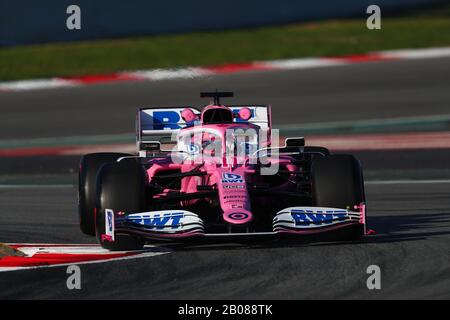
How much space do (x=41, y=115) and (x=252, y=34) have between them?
6.14m

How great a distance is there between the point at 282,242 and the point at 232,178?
0.68 m

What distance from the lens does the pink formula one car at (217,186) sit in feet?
30.6

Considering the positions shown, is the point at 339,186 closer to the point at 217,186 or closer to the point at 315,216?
the point at 315,216

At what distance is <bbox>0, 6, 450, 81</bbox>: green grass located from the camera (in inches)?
867

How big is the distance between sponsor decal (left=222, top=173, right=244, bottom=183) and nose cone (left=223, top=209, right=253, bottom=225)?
0.45m

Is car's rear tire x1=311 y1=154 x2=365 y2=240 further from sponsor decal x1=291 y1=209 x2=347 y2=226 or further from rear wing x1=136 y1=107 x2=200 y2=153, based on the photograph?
rear wing x1=136 y1=107 x2=200 y2=153

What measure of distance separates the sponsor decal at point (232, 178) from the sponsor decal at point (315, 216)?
0.65 meters

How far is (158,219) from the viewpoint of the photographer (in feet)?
30.3

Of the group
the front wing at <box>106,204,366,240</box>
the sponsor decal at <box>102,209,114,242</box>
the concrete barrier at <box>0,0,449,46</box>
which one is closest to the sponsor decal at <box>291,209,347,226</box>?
the front wing at <box>106,204,366,240</box>

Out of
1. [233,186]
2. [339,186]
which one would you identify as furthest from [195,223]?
[339,186]

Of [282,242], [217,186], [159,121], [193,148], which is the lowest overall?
[282,242]

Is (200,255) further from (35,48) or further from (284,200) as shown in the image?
(35,48)

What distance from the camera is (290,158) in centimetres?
1070
